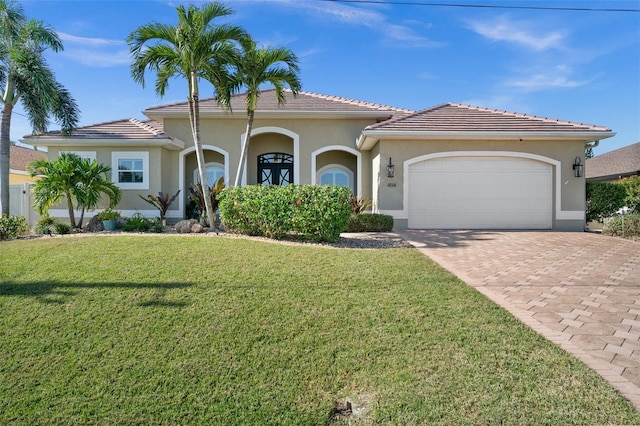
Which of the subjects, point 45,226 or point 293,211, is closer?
point 293,211

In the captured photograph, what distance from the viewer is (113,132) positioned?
563 inches

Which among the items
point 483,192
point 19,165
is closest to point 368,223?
point 483,192

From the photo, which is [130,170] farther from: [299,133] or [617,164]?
[617,164]

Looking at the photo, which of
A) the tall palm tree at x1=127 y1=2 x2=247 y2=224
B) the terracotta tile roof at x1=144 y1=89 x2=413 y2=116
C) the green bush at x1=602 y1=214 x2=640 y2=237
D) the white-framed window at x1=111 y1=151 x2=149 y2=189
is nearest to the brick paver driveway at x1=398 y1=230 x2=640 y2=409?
the green bush at x1=602 y1=214 x2=640 y2=237

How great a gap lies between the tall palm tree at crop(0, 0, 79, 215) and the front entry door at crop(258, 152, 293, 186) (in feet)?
27.6

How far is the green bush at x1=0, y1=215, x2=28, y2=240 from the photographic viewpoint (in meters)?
10.2

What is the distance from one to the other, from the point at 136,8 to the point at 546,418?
1365 centimetres

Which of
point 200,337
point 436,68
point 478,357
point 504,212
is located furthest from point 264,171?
point 478,357

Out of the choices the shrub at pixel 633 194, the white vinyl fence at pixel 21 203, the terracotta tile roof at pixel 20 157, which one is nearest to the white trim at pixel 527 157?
the shrub at pixel 633 194

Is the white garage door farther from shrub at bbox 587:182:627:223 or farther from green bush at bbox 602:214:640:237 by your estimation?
shrub at bbox 587:182:627:223

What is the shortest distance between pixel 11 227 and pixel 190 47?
7.66m

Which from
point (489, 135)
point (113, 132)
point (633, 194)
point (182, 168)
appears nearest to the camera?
point (489, 135)

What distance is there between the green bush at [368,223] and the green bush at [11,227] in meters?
10.4

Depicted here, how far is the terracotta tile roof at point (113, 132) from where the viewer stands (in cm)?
1384
